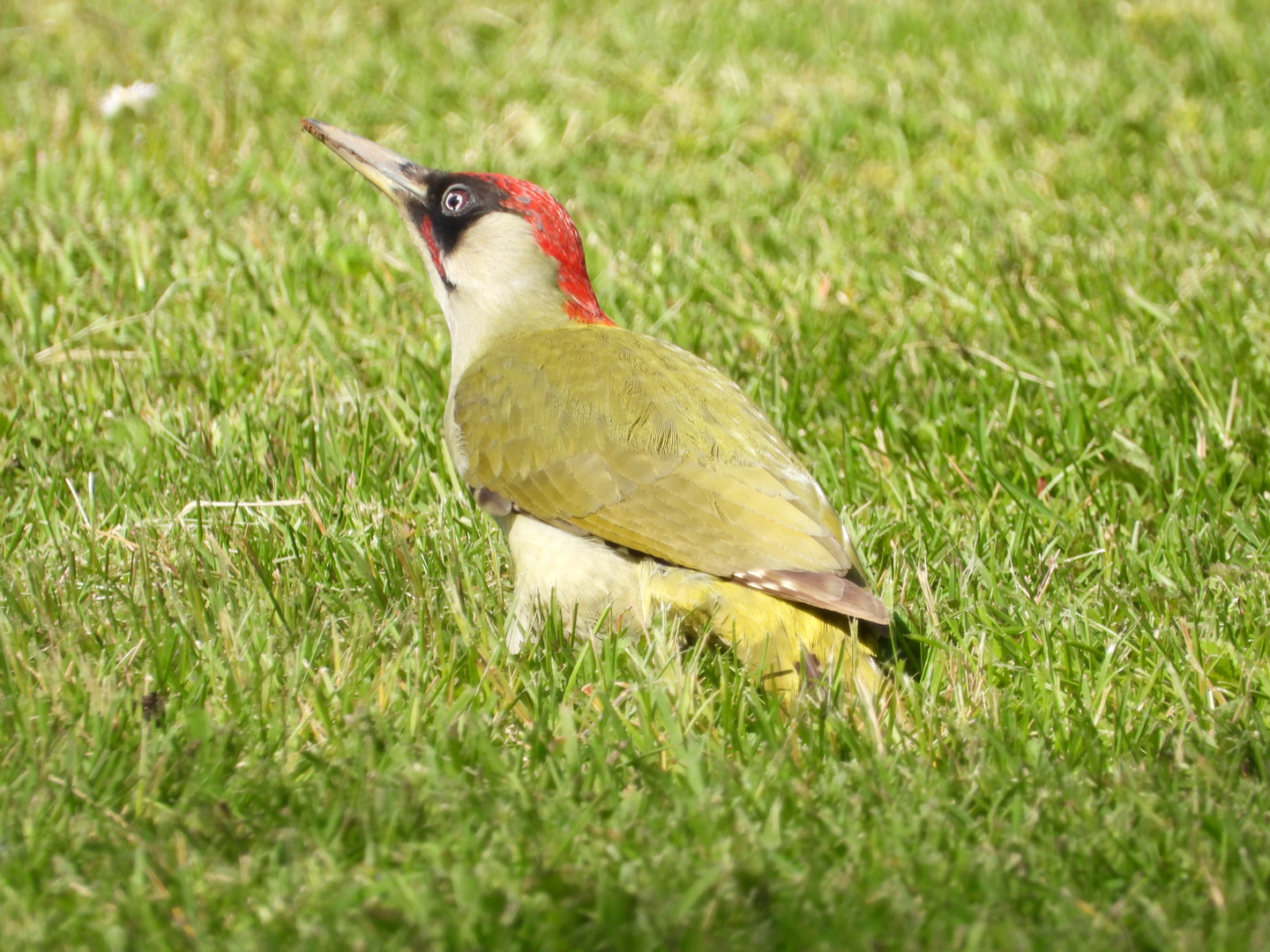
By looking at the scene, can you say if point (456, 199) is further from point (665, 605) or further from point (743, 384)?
point (665, 605)

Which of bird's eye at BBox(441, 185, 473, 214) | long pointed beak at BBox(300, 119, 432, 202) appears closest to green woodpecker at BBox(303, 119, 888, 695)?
bird's eye at BBox(441, 185, 473, 214)

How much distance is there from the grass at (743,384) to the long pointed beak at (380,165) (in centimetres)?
51

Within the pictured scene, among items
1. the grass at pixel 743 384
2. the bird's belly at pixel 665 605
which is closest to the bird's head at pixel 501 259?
the grass at pixel 743 384

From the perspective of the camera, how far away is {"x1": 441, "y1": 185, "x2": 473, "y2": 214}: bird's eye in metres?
A: 3.75

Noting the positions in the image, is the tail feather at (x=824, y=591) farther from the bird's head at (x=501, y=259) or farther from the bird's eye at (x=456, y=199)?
the bird's eye at (x=456, y=199)

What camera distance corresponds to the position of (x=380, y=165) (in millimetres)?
3891

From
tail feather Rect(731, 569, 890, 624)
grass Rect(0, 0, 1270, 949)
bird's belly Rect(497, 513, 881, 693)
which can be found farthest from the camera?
bird's belly Rect(497, 513, 881, 693)

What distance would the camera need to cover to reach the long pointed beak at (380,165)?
3.87m

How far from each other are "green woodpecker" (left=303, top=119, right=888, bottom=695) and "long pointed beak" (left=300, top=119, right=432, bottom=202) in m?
0.11

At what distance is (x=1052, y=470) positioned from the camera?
3.75 metres

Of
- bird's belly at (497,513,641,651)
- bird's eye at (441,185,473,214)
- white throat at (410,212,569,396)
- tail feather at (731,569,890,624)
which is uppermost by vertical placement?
bird's eye at (441,185,473,214)

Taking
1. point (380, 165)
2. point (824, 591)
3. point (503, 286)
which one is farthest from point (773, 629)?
point (380, 165)

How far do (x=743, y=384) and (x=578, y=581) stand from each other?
1319 millimetres

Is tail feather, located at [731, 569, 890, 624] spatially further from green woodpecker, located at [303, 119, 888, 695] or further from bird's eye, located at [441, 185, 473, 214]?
bird's eye, located at [441, 185, 473, 214]
